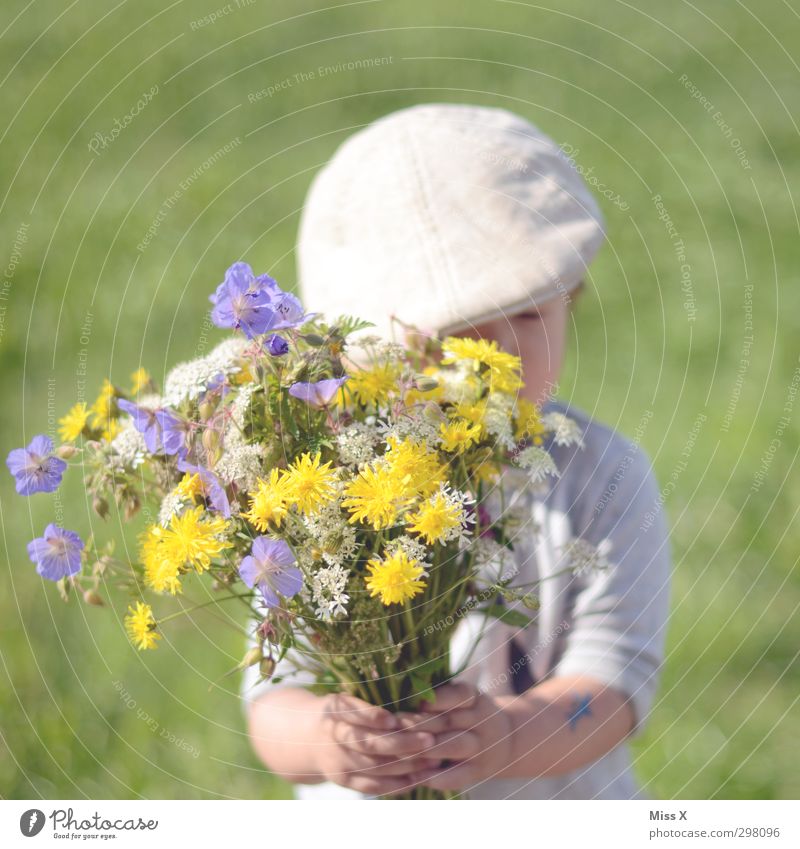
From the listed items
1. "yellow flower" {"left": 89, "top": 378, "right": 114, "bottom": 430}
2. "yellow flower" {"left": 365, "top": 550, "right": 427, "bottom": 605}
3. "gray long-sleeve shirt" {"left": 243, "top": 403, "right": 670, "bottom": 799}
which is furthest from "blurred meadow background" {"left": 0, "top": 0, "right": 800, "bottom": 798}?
"yellow flower" {"left": 365, "top": 550, "right": 427, "bottom": 605}

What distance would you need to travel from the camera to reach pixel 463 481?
1.83 ft

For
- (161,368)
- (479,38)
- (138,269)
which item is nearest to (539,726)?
(161,368)

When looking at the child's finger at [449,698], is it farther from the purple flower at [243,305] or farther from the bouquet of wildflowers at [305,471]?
the purple flower at [243,305]

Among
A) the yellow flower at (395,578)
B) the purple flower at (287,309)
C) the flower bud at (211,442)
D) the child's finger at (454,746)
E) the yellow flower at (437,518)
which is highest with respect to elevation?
the purple flower at (287,309)

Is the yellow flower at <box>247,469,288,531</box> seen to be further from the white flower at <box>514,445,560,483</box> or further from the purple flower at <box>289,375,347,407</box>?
the white flower at <box>514,445,560,483</box>

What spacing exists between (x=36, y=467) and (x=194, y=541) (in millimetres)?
123

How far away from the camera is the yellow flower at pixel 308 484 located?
0.48 m

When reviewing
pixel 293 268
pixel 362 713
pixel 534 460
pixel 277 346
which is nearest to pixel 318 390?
pixel 277 346

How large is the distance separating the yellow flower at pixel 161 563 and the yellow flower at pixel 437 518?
0.41 ft

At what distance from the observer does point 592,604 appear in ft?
2.77

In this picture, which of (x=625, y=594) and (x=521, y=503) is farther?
(x=625, y=594)

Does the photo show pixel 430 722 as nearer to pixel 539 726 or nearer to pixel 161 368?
pixel 539 726

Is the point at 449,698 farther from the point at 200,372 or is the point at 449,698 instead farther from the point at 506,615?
the point at 200,372
